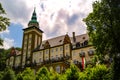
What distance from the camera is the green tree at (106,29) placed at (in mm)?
36669

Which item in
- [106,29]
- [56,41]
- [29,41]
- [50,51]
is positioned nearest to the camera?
[106,29]

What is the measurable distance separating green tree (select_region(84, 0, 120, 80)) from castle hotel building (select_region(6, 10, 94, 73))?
92.0 ft

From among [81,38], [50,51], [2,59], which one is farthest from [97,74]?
[50,51]

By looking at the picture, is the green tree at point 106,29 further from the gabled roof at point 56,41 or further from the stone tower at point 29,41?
the stone tower at point 29,41

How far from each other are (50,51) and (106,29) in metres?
47.8

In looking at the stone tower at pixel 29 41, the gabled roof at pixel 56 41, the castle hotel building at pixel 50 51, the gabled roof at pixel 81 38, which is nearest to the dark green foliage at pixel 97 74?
the castle hotel building at pixel 50 51

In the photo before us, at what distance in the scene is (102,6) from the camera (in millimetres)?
39156

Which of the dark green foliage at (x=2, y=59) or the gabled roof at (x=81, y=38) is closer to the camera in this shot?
the dark green foliage at (x=2, y=59)

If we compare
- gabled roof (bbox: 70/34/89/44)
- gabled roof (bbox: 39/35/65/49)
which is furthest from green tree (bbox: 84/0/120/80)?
gabled roof (bbox: 39/35/65/49)

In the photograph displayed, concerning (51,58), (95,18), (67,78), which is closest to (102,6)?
(95,18)

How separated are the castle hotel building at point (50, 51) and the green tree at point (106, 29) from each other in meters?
28.0

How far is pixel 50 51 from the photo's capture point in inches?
3310

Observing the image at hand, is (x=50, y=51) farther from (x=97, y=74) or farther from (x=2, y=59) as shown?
(x=97, y=74)

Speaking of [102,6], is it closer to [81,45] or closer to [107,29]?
[107,29]
